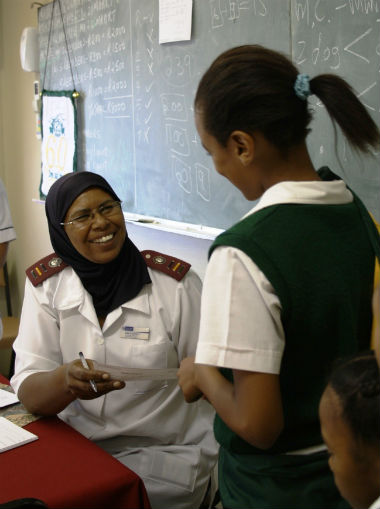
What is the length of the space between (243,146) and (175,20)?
1897 mm

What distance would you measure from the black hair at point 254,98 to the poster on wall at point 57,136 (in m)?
2.78

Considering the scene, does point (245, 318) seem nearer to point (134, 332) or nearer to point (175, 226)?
point (134, 332)

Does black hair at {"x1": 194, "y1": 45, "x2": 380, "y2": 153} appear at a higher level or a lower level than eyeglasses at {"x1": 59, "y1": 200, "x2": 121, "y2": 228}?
higher

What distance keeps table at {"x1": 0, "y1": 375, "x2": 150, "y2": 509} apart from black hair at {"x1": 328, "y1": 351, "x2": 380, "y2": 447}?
2.19 ft

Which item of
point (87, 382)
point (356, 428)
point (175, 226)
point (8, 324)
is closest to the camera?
point (356, 428)

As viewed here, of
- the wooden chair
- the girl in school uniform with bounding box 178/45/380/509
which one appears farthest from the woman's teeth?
the wooden chair

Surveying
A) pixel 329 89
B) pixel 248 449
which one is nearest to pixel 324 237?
pixel 329 89

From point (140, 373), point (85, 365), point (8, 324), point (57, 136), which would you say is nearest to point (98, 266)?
point (85, 365)

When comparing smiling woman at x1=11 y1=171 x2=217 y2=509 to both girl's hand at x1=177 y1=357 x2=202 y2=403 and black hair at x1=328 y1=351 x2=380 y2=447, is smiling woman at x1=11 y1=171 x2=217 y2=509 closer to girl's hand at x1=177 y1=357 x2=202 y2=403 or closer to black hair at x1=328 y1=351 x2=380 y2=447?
girl's hand at x1=177 y1=357 x2=202 y2=403

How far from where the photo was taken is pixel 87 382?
156cm

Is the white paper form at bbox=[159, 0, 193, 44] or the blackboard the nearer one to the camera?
the blackboard

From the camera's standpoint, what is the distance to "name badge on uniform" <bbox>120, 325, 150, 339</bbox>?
186 cm

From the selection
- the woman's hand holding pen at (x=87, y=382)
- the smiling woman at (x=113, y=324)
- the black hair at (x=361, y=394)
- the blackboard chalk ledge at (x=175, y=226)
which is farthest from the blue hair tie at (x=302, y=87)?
the blackboard chalk ledge at (x=175, y=226)

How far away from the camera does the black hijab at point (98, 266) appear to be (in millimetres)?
A: 1875
